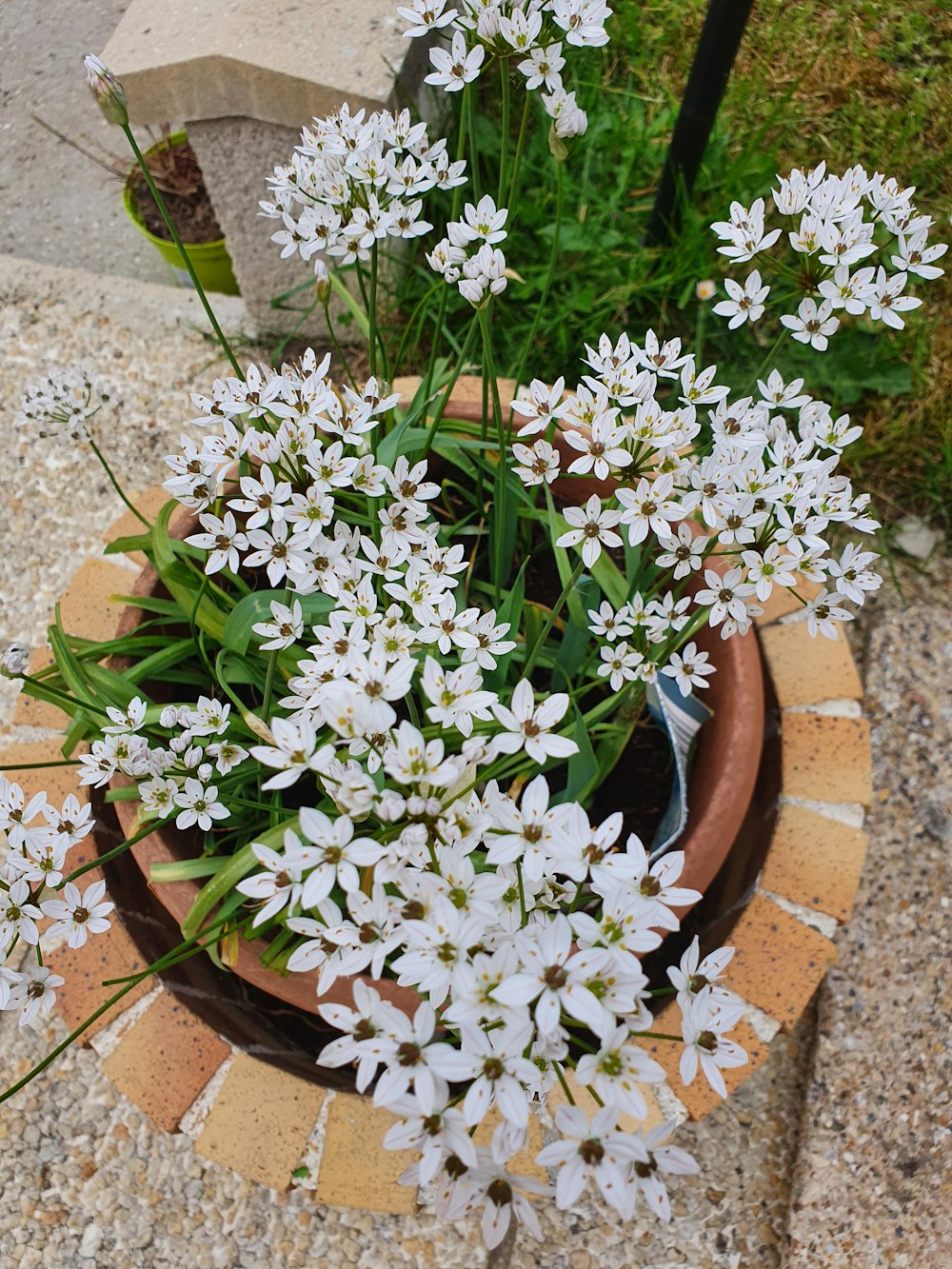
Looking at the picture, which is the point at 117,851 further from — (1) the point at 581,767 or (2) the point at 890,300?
(2) the point at 890,300

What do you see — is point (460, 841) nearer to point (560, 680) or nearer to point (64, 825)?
point (64, 825)

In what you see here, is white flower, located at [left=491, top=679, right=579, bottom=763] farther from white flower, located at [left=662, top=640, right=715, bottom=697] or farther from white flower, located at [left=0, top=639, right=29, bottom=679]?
white flower, located at [left=0, top=639, right=29, bottom=679]

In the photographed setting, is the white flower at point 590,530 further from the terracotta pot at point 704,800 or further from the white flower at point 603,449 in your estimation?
the terracotta pot at point 704,800

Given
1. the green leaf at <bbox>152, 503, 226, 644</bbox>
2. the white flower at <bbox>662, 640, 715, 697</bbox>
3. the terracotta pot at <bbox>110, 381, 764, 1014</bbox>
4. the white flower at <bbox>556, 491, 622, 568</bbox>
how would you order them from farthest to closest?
the green leaf at <bbox>152, 503, 226, 644</bbox>, the terracotta pot at <bbox>110, 381, 764, 1014</bbox>, the white flower at <bbox>662, 640, 715, 697</bbox>, the white flower at <bbox>556, 491, 622, 568</bbox>

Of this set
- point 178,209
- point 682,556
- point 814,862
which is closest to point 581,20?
point 682,556

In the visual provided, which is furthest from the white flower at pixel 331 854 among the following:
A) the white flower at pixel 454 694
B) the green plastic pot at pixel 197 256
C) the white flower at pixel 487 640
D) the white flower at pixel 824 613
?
the green plastic pot at pixel 197 256

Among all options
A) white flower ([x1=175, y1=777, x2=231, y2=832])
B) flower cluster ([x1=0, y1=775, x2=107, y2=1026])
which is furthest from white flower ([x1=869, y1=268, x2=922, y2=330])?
flower cluster ([x1=0, y1=775, x2=107, y2=1026])

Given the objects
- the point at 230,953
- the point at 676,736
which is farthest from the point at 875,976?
the point at 230,953
